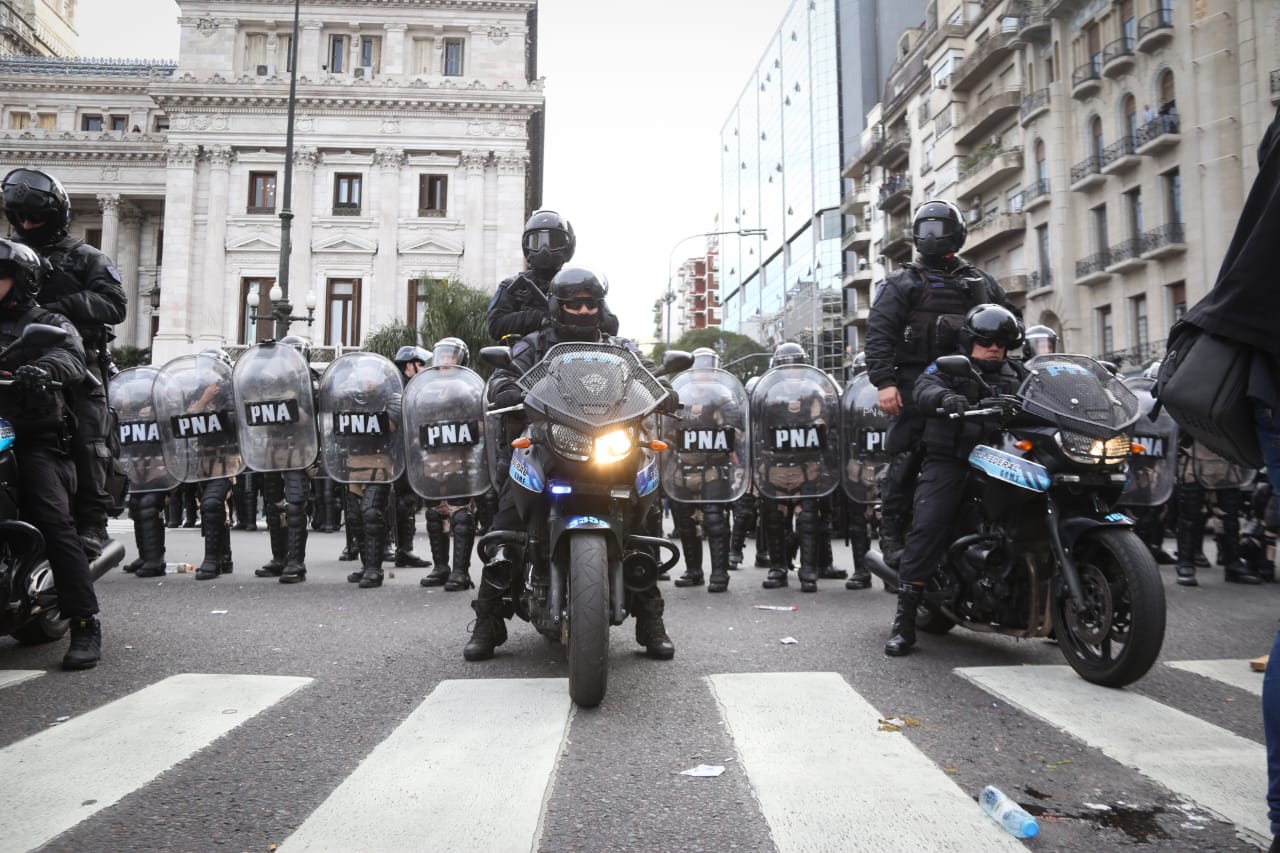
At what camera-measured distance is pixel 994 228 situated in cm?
3503

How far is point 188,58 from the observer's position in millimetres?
44469

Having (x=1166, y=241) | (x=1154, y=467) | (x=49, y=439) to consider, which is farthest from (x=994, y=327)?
(x=1166, y=241)

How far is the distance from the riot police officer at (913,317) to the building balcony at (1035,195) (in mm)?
30502

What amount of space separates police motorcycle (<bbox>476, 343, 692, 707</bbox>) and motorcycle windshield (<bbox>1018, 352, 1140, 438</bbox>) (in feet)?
5.20

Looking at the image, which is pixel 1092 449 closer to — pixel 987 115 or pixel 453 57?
pixel 987 115

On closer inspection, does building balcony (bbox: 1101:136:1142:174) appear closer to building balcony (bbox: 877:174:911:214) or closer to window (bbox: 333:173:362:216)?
building balcony (bbox: 877:174:911:214)

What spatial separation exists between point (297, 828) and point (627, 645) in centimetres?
252

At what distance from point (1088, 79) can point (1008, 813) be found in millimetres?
33428

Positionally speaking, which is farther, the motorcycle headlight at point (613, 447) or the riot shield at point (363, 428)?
the riot shield at point (363, 428)

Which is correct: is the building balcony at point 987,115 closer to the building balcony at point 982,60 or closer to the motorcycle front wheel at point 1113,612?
the building balcony at point 982,60

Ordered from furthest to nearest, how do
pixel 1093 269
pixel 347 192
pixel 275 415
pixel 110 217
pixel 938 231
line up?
pixel 110 217, pixel 347 192, pixel 1093 269, pixel 275 415, pixel 938 231

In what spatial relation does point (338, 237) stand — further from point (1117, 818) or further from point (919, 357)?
point (1117, 818)

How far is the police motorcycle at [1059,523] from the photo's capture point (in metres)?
3.63

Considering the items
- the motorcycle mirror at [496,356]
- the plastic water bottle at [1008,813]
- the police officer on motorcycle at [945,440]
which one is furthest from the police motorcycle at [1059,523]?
the motorcycle mirror at [496,356]
